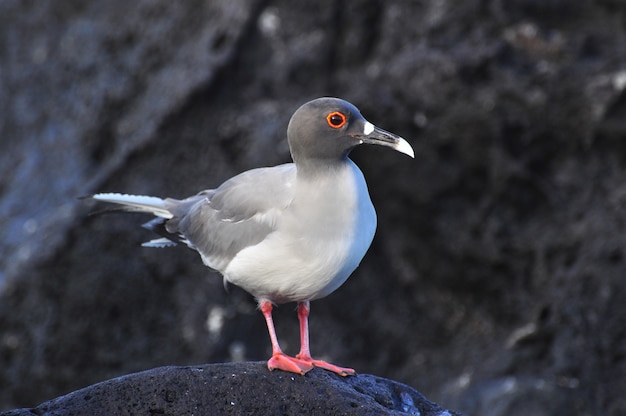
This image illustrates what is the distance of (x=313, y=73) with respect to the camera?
9.98m

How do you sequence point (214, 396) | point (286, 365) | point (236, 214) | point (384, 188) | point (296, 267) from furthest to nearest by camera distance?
1. point (384, 188)
2. point (236, 214)
3. point (296, 267)
4. point (286, 365)
5. point (214, 396)

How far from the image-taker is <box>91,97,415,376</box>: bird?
19.8 feet

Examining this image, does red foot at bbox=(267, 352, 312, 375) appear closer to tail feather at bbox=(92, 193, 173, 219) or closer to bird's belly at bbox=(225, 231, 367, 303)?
bird's belly at bbox=(225, 231, 367, 303)

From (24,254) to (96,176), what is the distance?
1.03 metres

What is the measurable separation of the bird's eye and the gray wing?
446 millimetres

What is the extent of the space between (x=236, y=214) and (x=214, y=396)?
1.43 m

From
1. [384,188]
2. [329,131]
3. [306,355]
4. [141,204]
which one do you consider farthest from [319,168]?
[384,188]

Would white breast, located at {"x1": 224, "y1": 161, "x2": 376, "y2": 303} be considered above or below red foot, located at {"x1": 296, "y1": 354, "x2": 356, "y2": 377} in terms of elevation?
above

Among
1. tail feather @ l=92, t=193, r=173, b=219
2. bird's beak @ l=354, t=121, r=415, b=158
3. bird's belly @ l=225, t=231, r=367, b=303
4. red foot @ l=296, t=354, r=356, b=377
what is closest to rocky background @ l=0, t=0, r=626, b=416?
tail feather @ l=92, t=193, r=173, b=219

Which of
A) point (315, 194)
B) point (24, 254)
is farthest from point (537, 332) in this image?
point (24, 254)

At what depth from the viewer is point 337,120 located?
6227mm

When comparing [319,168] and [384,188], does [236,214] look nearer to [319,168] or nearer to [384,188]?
[319,168]

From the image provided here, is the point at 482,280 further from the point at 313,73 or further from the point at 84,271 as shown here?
the point at 84,271

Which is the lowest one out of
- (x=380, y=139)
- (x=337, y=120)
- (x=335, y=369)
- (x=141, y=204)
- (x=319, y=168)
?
(x=335, y=369)
